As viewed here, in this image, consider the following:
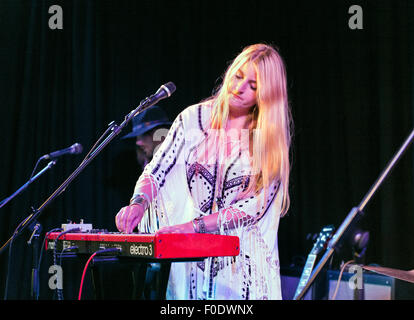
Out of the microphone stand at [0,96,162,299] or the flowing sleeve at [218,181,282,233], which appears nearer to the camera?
the flowing sleeve at [218,181,282,233]

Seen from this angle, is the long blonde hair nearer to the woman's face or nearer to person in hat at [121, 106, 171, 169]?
the woman's face

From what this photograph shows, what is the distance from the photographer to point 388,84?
3.36 meters

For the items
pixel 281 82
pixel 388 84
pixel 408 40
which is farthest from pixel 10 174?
pixel 408 40

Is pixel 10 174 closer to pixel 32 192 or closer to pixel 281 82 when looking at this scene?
pixel 32 192

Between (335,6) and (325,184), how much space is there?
4.35ft

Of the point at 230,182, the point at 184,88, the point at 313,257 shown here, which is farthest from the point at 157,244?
the point at 184,88

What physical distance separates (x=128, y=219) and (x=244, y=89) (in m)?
0.87

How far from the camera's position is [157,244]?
1.49 m

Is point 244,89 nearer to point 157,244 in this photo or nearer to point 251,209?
point 251,209

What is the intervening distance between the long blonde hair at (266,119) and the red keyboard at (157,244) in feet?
1.56

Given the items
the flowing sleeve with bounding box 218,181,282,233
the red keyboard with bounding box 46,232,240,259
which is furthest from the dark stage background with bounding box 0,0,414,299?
the red keyboard with bounding box 46,232,240,259

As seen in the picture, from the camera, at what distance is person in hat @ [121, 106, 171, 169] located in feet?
10.8

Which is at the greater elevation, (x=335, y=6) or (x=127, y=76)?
(x=335, y=6)
